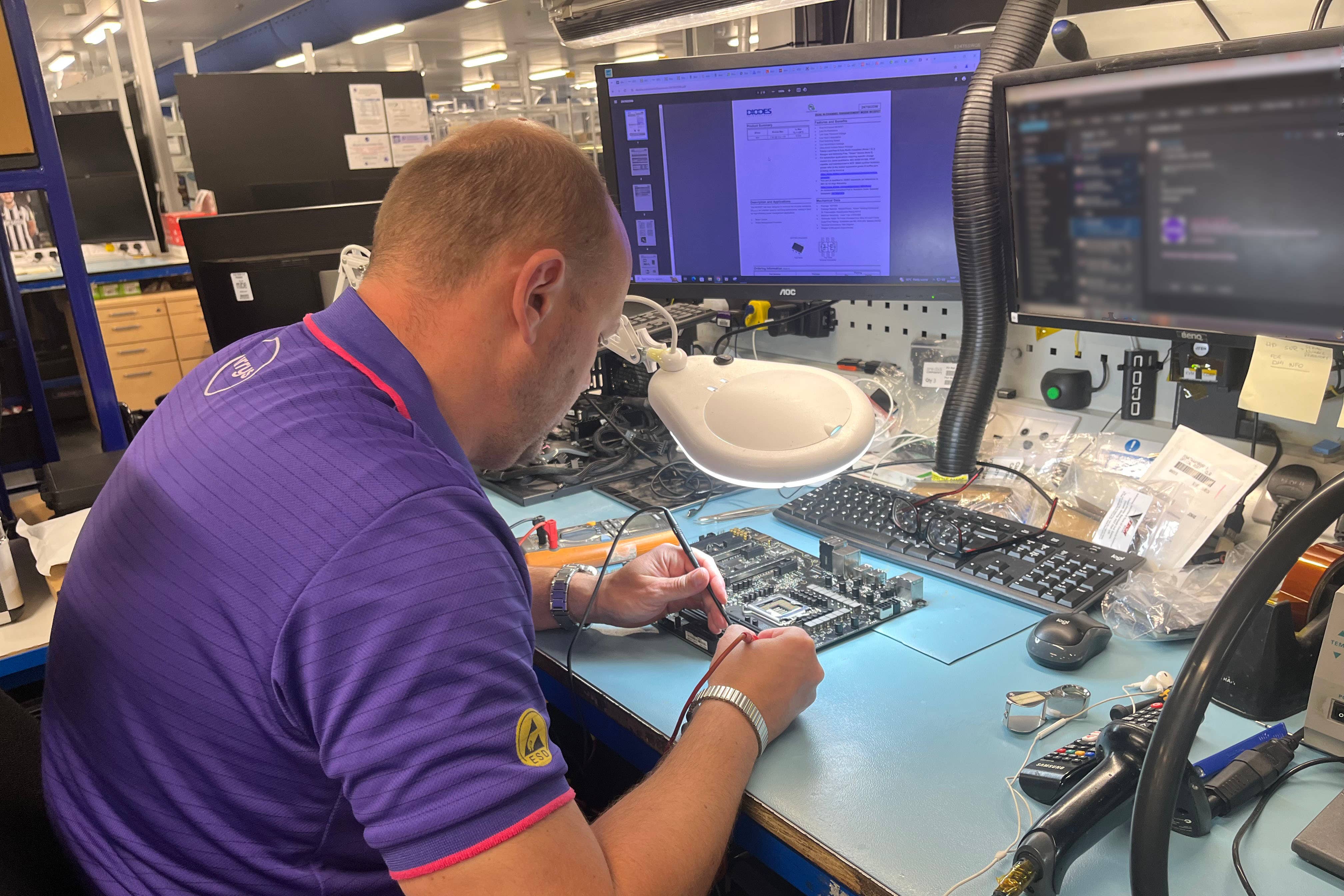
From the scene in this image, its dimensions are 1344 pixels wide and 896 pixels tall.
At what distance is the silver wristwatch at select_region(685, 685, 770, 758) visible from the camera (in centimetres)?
79

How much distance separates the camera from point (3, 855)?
26.9 inches

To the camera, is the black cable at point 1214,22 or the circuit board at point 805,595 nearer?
the circuit board at point 805,595

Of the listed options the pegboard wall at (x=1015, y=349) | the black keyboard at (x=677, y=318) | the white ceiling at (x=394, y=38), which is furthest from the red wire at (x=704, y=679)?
the white ceiling at (x=394, y=38)

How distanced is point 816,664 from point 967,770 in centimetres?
17

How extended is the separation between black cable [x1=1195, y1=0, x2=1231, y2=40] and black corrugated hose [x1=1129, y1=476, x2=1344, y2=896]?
97 centimetres

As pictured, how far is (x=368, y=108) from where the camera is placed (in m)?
4.34

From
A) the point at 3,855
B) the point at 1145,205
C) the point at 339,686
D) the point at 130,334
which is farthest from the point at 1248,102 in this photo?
the point at 130,334

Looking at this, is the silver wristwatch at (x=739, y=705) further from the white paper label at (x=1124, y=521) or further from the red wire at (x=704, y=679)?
the white paper label at (x=1124, y=521)

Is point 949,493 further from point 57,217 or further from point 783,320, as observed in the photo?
point 57,217

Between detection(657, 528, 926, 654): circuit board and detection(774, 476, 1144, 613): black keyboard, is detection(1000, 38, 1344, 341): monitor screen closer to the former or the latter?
detection(774, 476, 1144, 613): black keyboard

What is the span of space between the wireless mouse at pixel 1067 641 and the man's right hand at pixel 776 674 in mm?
224

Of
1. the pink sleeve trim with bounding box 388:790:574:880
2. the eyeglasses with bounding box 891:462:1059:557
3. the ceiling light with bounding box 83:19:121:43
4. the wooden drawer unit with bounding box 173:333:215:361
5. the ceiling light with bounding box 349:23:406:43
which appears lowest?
the wooden drawer unit with bounding box 173:333:215:361

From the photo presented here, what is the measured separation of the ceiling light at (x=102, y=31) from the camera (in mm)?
9641

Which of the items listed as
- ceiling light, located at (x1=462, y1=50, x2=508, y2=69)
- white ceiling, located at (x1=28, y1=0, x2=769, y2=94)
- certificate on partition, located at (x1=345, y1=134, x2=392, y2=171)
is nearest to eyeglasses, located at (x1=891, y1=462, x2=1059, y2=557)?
certificate on partition, located at (x1=345, y1=134, x2=392, y2=171)
